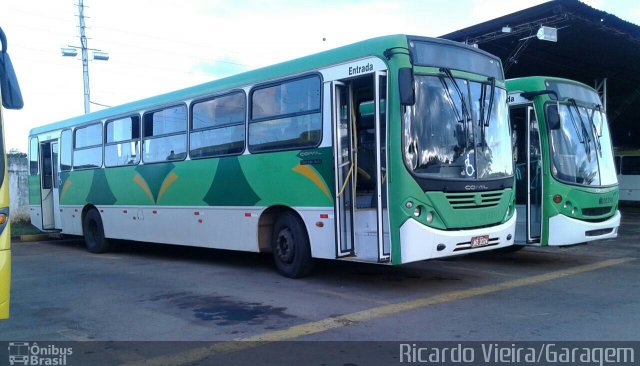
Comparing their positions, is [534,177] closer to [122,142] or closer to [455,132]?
[455,132]

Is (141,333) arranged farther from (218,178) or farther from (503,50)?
(503,50)

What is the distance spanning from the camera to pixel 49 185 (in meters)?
15.7

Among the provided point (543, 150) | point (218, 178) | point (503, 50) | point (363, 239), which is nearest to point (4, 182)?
point (363, 239)

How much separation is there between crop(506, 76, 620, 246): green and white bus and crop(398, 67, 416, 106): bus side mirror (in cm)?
368

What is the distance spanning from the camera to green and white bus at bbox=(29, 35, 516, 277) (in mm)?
7266

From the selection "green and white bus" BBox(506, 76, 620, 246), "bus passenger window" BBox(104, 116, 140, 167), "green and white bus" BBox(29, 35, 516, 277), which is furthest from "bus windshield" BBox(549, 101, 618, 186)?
"bus passenger window" BBox(104, 116, 140, 167)

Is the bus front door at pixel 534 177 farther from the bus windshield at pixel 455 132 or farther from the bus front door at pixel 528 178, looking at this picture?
the bus windshield at pixel 455 132

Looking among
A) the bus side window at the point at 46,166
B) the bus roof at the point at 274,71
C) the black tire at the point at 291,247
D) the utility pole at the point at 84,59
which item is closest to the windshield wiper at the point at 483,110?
the bus roof at the point at 274,71

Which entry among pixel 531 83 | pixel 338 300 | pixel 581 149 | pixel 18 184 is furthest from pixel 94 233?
pixel 581 149

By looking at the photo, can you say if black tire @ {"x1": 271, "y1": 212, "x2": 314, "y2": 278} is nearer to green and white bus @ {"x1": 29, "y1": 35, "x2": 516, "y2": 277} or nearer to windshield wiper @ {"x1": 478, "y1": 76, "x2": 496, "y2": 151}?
green and white bus @ {"x1": 29, "y1": 35, "x2": 516, "y2": 277}

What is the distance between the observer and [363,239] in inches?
305

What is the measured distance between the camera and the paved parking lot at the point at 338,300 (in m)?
6.02

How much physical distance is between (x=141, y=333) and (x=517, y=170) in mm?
7125

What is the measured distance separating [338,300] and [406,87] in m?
2.92
